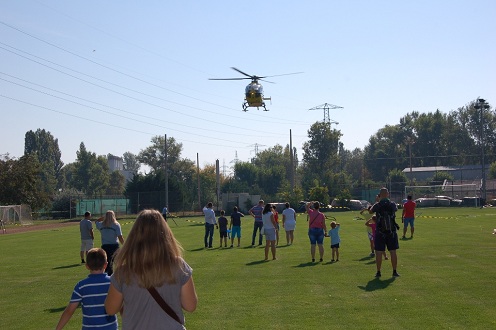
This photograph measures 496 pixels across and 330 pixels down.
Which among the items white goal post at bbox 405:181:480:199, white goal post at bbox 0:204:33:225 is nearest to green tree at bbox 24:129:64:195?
white goal post at bbox 0:204:33:225

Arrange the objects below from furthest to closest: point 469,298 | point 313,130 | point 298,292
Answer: point 313,130, point 298,292, point 469,298

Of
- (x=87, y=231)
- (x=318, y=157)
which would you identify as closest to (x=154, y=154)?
(x=318, y=157)

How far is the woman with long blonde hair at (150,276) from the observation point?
5.21 m

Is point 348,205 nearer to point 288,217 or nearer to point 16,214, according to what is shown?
point 16,214

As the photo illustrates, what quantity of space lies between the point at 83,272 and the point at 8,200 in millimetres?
57600

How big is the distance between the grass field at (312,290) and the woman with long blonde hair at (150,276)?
232 inches

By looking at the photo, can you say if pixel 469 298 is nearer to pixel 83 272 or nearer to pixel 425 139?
pixel 83 272

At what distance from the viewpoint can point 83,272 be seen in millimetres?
20516

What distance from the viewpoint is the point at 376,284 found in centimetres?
1546

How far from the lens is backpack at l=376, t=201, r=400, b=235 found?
54.4 ft

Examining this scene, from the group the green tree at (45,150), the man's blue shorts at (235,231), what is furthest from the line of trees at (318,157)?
the man's blue shorts at (235,231)

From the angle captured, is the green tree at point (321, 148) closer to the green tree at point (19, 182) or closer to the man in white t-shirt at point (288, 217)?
the green tree at point (19, 182)

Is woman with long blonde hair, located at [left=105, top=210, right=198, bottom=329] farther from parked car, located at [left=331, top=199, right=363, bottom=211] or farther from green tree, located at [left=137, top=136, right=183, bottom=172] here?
green tree, located at [left=137, top=136, right=183, bottom=172]

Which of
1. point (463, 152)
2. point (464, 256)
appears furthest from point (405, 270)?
point (463, 152)
